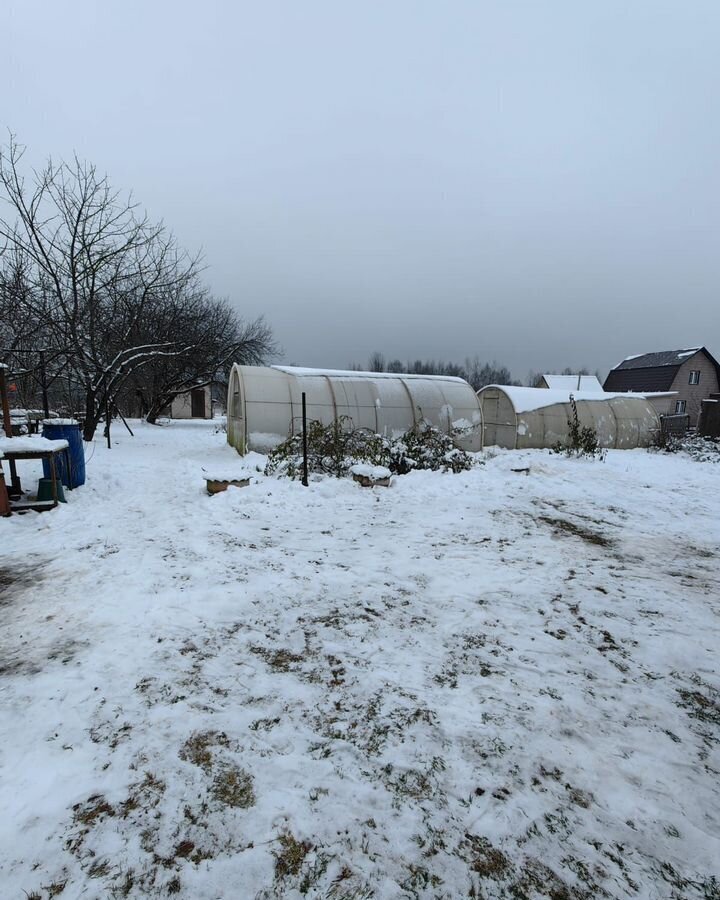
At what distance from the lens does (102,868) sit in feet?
5.31

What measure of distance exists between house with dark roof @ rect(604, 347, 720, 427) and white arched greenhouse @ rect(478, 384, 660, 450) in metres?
17.4

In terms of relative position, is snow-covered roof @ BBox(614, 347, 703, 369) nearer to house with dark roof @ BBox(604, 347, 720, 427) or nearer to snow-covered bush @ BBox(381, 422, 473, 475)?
house with dark roof @ BBox(604, 347, 720, 427)

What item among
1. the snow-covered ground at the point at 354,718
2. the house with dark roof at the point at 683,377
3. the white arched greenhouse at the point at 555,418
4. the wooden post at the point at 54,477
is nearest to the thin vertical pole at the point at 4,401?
the wooden post at the point at 54,477

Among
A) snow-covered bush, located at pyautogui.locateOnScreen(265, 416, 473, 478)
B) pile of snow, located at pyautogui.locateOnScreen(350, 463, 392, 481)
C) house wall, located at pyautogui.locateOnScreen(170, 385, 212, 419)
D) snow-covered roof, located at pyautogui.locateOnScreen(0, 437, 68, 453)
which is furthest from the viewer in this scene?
house wall, located at pyautogui.locateOnScreen(170, 385, 212, 419)

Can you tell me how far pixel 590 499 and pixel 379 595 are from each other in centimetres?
594

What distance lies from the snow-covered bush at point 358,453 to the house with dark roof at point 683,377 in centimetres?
2966

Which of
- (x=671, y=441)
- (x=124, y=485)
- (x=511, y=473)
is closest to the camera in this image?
(x=124, y=485)

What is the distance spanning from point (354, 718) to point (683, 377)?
40.8 meters

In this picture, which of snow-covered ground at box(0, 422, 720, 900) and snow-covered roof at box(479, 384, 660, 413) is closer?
snow-covered ground at box(0, 422, 720, 900)

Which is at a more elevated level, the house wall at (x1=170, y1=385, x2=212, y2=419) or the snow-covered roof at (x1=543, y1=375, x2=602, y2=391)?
the snow-covered roof at (x1=543, y1=375, x2=602, y2=391)

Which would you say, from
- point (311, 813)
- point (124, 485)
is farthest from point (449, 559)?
point (124, 485)

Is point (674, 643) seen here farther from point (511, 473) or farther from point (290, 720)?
point (511, 473)

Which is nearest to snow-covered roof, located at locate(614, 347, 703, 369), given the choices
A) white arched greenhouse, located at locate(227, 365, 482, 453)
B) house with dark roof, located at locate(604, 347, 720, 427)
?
house with dark roof, located at locate(604, 347, 720, 427)

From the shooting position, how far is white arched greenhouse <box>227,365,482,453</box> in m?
11.1
